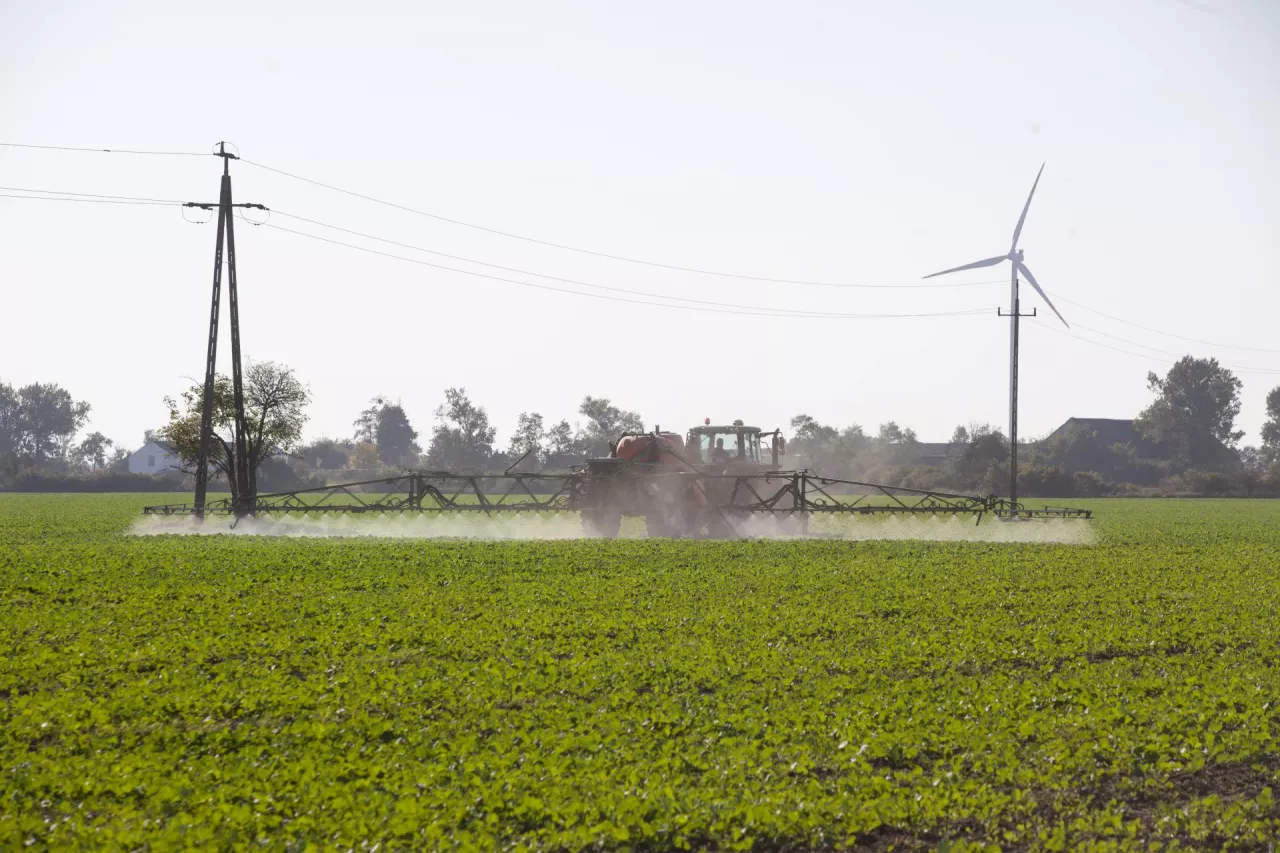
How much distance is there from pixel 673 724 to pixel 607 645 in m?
3.77

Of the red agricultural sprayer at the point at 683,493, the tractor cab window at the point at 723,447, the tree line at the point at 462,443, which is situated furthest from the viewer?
the tree line at the point at 462,443

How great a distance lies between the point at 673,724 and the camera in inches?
393

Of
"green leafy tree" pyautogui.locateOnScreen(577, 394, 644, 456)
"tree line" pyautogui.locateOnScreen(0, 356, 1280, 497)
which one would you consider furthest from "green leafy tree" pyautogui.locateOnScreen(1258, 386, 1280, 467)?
"green leafy tree" pyautogui.locateOnScreen(577, 394, 644, 456)

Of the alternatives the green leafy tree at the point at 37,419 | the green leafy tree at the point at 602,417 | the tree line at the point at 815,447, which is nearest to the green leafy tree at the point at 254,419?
the tree line at the point at 815,447

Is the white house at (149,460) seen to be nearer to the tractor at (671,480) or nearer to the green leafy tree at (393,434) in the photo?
the green leafy tree at (393,434)

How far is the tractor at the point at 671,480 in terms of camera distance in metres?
31.8

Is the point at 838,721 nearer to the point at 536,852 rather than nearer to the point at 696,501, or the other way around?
the point at 536,852

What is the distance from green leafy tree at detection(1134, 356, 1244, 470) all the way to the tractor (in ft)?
391

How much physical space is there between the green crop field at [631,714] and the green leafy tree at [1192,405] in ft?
425

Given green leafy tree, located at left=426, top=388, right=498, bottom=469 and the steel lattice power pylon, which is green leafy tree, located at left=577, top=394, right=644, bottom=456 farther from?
the steel lattice power pylon

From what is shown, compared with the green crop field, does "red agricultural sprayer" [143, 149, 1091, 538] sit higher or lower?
higher

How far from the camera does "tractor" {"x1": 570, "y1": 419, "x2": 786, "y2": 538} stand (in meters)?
31.8

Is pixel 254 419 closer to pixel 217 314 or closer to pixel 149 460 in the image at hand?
pixel 217 314

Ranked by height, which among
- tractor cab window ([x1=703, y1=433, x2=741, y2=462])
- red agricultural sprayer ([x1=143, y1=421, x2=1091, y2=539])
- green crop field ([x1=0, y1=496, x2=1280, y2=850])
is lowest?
green crop field ([x1=0, y1=496, x2=1280, y2=850])
